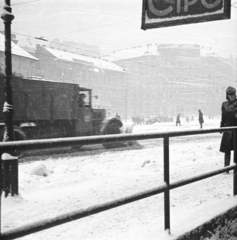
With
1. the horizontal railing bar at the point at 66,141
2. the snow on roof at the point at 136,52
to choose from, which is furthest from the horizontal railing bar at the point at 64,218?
the snow on roof at the point at 136,52

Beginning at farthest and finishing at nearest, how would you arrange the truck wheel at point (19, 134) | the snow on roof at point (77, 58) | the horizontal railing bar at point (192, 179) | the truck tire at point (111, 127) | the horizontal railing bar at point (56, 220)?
1. the snow on roof at point (77, 58)
2. the truck tire at point (111, 127)
3. the truck wheel at point (19, 134)
4. the horizontal railing bar at point (192, 179)
5. the horizontal railing bar at point (56, 220)

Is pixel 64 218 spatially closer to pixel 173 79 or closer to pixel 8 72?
pixel 8 72

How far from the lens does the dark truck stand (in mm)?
10615

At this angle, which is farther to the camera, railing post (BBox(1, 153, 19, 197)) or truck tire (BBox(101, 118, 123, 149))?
truck tire (BBox(101, 118, 123, 149))

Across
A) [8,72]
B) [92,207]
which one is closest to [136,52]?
[8,72]

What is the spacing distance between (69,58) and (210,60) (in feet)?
163

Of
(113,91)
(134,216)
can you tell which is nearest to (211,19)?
(134,216)

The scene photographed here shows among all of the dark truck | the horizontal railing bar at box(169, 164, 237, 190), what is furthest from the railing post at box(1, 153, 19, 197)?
the dark truck

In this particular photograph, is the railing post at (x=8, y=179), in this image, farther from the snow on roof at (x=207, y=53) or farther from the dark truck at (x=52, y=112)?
the snow on roof at (x=207, y=53)

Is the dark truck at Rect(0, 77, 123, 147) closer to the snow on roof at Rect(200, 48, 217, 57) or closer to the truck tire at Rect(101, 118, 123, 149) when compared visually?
the truck tire at Rect(101, 118, 123, 149)

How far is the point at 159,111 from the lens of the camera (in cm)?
7744

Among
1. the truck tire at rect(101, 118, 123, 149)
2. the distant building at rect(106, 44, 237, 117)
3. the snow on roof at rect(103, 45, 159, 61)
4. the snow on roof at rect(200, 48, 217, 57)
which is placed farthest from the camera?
the snow on roof at rect(200, 48, 217, 57)

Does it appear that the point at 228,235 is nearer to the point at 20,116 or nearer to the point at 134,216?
the point at 134,216

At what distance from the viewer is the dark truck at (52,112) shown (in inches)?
418
